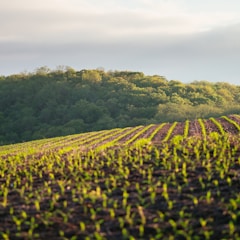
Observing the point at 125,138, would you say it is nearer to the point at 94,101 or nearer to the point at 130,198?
the point at 130,198

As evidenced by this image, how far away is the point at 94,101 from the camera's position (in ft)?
336

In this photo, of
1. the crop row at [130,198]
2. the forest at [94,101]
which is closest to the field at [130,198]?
the crop row at [130,198]

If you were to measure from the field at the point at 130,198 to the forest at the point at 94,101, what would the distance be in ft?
216

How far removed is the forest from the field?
216 feet

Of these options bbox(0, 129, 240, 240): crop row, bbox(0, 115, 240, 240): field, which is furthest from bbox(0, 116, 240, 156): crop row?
bbox(0, 129, 240, 240): crop row

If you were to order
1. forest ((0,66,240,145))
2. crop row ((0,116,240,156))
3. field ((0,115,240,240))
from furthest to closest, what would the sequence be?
1. forest ((0,66,240,145))
2. crop row ((0,116,240,156))
3. field ((0,115,240,240))

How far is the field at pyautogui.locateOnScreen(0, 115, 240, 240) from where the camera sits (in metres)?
9.69

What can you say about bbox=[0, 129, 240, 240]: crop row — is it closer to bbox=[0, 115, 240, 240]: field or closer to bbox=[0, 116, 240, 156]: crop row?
bbox=[0, 115, 240, 240]: field

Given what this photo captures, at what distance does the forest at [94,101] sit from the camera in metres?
87.9

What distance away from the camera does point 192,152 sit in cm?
1702

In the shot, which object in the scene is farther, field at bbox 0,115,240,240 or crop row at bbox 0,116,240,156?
crop row at bbox 0,116,240,156

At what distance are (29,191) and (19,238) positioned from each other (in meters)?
3.80

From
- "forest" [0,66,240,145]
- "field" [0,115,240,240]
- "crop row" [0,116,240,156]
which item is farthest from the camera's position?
"forest" [0,66,240,145]

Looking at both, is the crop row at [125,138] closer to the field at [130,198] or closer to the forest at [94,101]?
the field at [130,198]
